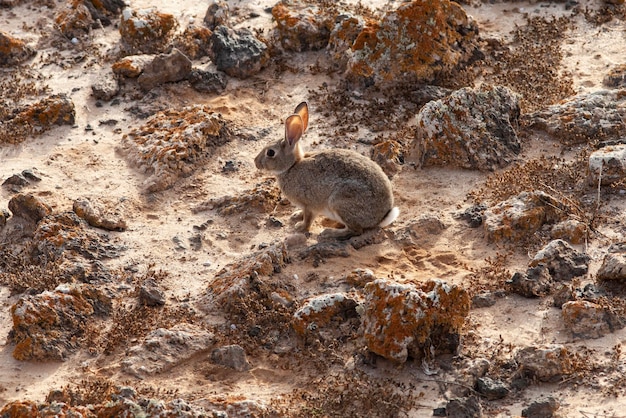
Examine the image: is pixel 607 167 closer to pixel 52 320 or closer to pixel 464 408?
pixel 464 408

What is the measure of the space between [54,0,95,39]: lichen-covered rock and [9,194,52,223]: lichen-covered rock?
4505 millimetres

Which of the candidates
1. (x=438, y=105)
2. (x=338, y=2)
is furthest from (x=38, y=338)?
(x=338, y=2)

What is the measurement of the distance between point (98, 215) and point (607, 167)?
585cm

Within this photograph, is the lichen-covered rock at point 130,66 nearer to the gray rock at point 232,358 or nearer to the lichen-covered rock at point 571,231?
the gray rock at point 232,358

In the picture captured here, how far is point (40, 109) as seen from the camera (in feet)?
40.3

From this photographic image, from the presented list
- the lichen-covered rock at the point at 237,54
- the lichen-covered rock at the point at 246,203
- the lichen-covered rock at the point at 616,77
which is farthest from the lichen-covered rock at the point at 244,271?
the lichen-covered rock at the point at 616,77

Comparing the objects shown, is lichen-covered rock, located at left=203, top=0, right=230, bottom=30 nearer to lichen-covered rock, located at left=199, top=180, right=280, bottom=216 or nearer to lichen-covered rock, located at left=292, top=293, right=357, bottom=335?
lichen-covered rock, located at left=199, top=180, right=280, bottom=216

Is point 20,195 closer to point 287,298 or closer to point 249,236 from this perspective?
point 249,236

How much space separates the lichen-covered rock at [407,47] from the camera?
1273cm

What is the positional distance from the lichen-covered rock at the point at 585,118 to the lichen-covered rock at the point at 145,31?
18.6ft

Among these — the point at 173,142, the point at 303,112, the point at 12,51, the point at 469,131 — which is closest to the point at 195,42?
the point at 173,142

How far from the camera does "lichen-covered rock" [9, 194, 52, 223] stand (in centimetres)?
1036

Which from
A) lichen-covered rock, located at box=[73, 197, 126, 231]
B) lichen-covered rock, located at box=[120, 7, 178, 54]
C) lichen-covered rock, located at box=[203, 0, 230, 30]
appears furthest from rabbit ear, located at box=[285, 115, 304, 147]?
lichen-covered rock, located at box=[203, 0, 230, 30]

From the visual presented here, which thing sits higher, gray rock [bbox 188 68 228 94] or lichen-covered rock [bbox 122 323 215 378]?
gray rock [bbox 188 68 228 94]
